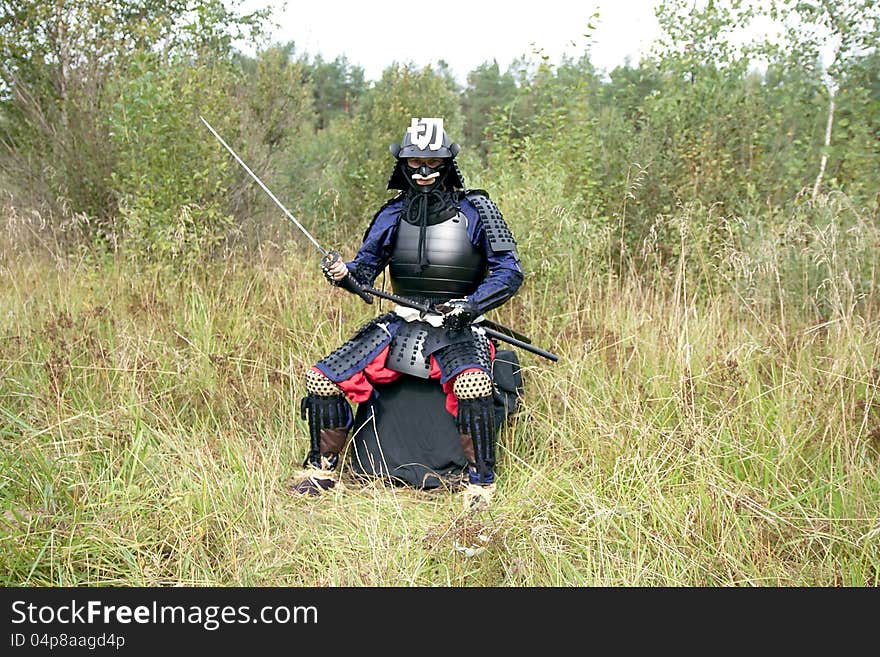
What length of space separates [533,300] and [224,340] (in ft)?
A: 6.12

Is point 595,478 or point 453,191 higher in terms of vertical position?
point 453,191

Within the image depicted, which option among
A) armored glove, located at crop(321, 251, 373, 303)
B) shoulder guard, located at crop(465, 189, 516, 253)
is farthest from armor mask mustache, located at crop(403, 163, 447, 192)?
armored glove, located at crop(321, 251, 373, 303)

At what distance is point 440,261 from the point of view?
141 inches

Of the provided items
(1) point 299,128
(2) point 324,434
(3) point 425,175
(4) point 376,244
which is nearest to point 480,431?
(2) point 324,434

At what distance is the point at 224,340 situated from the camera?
4.46 m

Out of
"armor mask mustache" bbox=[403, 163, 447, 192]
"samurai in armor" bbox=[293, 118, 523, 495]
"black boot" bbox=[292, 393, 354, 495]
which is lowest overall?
"black boot" bbox=[292, 393, 354, 495]

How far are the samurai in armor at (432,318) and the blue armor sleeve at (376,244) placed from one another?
0.02 meters

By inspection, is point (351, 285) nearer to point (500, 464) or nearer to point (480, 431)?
point (480, 431)

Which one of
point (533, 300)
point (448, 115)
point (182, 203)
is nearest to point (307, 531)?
point (533, 300)

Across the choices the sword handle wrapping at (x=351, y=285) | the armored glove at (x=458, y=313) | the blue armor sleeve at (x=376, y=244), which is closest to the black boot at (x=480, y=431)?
the armored glove at (x=458, y=313)

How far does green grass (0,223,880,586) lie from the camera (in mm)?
2730

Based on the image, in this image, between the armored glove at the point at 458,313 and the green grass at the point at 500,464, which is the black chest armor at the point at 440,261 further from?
the green grass at the point at 500,464

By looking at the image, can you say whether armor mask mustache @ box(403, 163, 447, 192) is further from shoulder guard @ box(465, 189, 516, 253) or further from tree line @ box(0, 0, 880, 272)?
tree line @ box(0, 0, 880, 272)

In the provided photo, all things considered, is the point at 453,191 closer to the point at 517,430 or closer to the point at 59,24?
the point at 517,430
